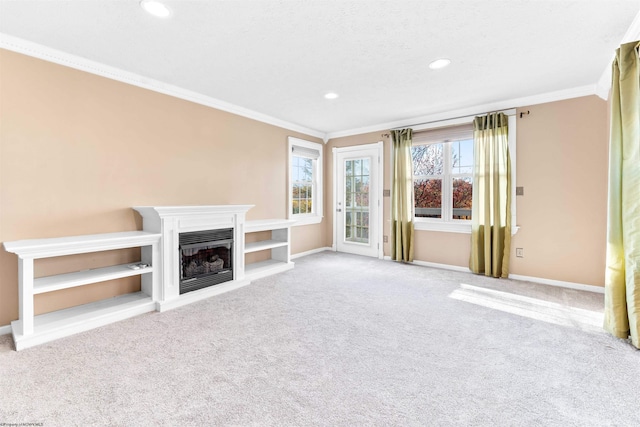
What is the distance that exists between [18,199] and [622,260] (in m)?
5.00

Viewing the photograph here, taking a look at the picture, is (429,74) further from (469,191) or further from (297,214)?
(297,214)

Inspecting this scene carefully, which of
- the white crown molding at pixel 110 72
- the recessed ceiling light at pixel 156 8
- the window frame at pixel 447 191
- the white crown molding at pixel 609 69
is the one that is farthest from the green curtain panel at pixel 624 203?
the white crown molding at pixel 110 72

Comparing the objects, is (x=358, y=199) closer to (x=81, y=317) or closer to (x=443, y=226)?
(x=443, y=226)

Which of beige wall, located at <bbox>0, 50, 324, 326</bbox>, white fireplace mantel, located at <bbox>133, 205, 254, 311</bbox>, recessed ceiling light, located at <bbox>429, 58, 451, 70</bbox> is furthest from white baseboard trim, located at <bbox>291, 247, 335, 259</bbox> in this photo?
recessed ceiling light, located at <bbox>429, 58, 451, 70</bbox>

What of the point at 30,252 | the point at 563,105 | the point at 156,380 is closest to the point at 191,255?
the point at 30,252

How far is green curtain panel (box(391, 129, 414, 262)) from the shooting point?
485 cm

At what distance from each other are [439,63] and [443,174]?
2.19m

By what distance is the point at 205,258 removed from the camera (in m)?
3.45

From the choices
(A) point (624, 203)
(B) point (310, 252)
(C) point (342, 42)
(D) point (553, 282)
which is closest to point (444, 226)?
(D) point (553, 282)

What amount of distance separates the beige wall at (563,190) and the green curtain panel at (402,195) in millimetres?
1499

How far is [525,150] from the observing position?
12.8ft

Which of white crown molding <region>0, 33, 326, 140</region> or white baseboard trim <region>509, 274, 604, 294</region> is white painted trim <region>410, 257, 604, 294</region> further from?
white crown molding <region>0, 33, 326, 140</region>

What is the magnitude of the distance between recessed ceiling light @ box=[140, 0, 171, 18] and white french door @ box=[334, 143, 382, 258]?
154 inches

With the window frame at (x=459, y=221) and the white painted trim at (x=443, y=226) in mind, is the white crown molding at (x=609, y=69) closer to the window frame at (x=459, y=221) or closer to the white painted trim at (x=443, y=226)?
the window frame at (x=459, y=221)
